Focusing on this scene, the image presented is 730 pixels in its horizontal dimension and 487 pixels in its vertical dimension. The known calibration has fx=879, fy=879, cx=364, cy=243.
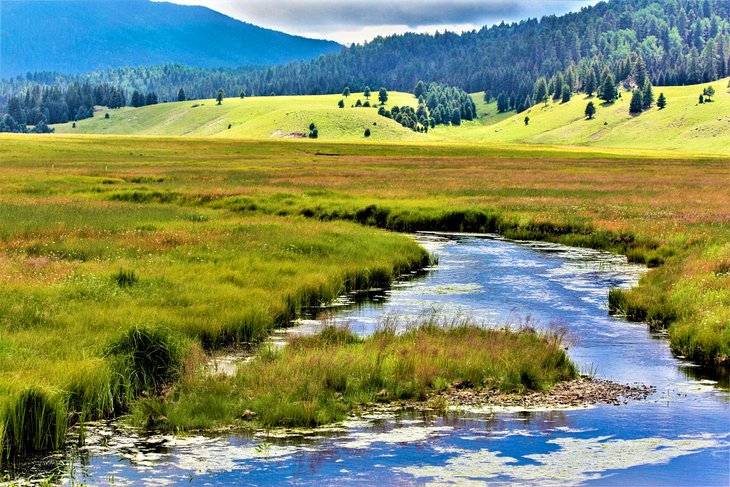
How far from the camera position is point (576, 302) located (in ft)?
92.6

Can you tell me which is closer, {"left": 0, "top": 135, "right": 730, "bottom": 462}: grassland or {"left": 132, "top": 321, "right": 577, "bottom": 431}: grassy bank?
{"left": 132, "top": 321, "right": 577, "bottom": 431}: grassy bank

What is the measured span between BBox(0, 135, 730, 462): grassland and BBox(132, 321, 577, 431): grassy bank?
1.37m

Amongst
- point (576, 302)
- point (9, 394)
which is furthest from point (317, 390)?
point (576, 302)

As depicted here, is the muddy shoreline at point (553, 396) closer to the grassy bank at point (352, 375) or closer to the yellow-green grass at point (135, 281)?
the grassy bank at point (352, 375)

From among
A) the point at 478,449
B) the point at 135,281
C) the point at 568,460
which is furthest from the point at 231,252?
the point at 568,460

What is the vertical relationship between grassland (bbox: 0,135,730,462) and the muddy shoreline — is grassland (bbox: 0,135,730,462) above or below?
above

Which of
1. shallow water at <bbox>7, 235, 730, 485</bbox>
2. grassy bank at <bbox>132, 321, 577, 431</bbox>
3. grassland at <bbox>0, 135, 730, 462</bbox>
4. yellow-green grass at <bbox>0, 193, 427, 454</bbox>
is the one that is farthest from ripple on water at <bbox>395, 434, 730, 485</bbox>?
yellow-green grass at <bbox>0, 193, 427, 454</bbox>

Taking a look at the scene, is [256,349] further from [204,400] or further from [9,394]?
[9,394]

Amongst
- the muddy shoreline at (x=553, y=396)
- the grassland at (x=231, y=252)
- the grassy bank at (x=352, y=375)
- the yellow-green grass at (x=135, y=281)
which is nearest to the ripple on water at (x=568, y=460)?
the muddy shoreline at (x=553, y=396)

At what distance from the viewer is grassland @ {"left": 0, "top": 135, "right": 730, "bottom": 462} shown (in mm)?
17109

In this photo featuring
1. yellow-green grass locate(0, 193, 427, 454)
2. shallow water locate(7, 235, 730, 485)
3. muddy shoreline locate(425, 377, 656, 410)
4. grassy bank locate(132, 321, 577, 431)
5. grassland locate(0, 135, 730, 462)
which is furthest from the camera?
grassland locate(0, 135, 730, 462)

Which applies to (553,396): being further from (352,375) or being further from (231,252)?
(231,252)

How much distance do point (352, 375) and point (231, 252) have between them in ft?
50.7

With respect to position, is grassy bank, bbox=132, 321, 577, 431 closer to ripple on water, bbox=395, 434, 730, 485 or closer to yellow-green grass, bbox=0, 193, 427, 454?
yellow-green grass, bbox=0, 193, 427, 454
